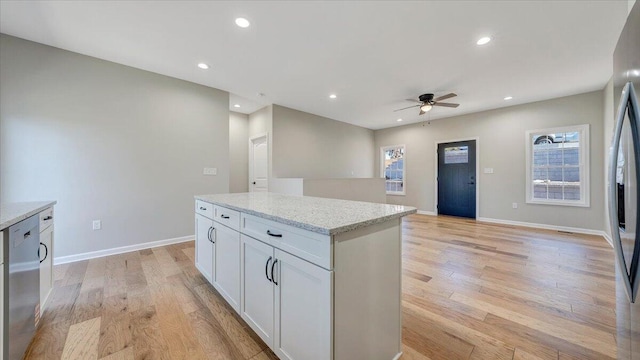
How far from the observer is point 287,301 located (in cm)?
121

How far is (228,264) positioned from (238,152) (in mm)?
4358

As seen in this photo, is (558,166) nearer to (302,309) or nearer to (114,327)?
(302,309)

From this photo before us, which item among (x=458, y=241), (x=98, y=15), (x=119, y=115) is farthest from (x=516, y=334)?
(x=119, y=115)

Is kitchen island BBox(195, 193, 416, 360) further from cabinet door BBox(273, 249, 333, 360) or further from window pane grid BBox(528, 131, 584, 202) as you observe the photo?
window pane grid BBox(528, 131, 584, 202)

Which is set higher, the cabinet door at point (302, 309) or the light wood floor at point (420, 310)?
the cabinet door at point (302, 309)

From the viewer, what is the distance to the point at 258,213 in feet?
4.58

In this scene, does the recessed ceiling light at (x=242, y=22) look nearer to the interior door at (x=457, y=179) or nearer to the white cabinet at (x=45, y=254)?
the white cabinet at (x=45, y=254)

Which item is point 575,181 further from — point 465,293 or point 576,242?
point 465,293

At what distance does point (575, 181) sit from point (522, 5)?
416 centimetres

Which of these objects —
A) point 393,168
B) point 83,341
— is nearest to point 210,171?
point 83,341

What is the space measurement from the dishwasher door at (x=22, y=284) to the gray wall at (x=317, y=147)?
362 cm

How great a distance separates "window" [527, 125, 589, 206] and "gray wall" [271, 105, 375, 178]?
3.92 meters

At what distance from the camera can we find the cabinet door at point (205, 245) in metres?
2.08

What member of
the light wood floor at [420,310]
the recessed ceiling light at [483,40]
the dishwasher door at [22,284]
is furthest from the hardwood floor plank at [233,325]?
the recessed ceiling light at [483,40]
